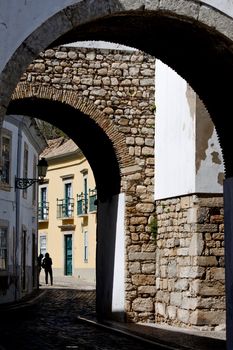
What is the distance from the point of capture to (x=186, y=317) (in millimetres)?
13750

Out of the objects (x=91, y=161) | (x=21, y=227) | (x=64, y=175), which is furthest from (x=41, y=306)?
(x=64, y=175)

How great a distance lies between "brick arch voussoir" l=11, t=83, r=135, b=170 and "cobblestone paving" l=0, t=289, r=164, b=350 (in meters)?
3.03

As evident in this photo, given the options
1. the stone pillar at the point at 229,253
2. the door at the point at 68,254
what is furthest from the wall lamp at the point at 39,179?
the door at the point at 68,254

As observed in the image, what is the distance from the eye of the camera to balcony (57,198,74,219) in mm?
40688

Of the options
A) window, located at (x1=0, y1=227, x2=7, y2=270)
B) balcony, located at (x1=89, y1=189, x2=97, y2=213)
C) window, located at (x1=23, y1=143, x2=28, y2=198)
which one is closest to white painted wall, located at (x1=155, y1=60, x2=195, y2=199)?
window, located at (x1=0, y1=227, x2=7, y2=270)

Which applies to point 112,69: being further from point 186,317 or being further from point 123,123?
point 186,317

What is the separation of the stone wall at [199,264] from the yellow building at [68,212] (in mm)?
22544

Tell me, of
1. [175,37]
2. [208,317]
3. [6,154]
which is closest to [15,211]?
[6,154]

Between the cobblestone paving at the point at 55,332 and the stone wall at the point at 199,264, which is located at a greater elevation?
the stone wall at the point at 199,264

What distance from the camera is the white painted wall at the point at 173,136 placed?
45.4 ft

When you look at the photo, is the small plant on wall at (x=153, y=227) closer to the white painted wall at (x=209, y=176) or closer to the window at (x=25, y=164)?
the white painted wall at (x=209, y=176)

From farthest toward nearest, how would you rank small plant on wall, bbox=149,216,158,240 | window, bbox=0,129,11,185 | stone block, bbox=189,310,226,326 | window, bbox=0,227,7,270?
window, bbox=0,129,11,185 < window, bbox=0,227,7,270 < small plant on wall, bbox=149,216,158,240 < stone block, bbox=189,310,226,326

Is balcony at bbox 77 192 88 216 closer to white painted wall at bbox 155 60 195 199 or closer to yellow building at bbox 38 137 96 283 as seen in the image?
yellow building at bbox 38 137 96 283

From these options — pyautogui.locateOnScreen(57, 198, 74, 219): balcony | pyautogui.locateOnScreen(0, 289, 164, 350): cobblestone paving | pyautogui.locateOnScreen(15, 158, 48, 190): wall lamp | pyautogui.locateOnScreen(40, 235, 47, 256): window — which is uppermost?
pyautogui.locateOnScreen(57, 198, 74, 219): balcony
